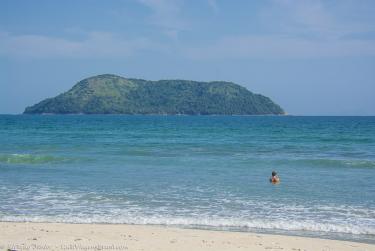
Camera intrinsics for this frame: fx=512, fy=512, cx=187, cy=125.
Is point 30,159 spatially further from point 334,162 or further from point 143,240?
point 143,240

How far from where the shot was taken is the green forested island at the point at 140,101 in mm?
181500

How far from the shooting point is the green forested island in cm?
18150

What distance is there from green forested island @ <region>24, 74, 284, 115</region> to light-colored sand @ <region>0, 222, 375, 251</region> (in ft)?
551

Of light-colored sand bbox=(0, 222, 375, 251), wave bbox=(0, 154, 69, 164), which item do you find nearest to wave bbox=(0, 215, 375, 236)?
light-colored sand bbox=(0, 222, 375, 251)

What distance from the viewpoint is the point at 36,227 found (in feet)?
37.9

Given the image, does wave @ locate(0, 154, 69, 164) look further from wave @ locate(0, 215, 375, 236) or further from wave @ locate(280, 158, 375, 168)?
wave @ locate(0, 215, 375, 236)

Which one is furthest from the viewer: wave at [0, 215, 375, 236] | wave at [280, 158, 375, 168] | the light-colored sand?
wave at [280, 158, 375, 168]

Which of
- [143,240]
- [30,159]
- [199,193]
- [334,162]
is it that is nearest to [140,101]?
[30,159]

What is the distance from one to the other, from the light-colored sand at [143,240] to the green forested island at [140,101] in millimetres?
167858

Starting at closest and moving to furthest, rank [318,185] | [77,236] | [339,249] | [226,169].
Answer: [339,249]
[77,236]
[318,185]
[226,169]

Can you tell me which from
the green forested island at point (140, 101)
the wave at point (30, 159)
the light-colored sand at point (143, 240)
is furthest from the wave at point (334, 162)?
the green forested island at point (140, 101)

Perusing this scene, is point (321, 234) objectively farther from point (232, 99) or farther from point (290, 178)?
point (232, 99)

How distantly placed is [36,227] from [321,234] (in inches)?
254

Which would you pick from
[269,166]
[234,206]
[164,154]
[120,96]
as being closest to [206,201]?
[234,206]
